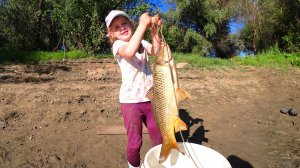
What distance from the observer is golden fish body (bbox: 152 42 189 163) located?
2.17 meters

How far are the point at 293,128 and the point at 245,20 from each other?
1290cm

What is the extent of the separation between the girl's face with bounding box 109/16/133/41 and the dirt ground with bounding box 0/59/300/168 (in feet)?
6.15

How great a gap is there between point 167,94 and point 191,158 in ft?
2.49

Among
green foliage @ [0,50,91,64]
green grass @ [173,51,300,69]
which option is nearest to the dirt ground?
green foliage @ [0,50,91,64]

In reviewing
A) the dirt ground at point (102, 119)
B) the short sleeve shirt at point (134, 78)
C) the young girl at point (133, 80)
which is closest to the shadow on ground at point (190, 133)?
the dirt ground at point (102, 119)

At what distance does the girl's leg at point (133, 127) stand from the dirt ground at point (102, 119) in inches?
45.8

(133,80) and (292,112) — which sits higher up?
(133,80)

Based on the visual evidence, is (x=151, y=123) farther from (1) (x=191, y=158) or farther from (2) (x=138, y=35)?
(2) (x=138, y=35)

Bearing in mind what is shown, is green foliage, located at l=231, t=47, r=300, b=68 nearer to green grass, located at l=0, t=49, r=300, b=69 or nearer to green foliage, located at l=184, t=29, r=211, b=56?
green grass, located at l=0, t=49, r=300, b=69

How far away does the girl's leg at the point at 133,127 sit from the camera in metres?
3.02

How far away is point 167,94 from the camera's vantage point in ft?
7.30

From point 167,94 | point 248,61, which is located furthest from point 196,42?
point 167,94

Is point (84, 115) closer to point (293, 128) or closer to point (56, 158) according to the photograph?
point (56, 158)

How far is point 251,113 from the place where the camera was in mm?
6594
